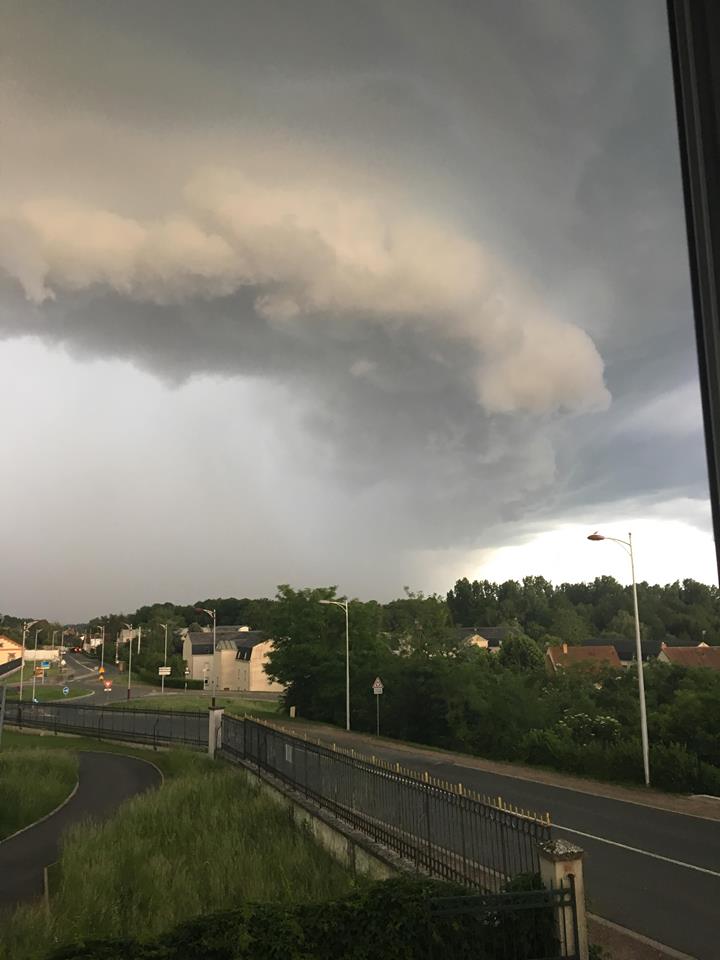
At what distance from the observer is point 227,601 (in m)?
127

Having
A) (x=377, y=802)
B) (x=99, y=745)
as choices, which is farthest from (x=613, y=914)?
(x=99, y=745)

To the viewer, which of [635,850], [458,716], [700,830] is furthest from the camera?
[458,716]

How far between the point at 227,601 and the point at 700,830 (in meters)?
121

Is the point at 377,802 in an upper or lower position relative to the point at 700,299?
lower

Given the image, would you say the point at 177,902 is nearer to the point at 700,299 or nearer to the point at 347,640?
the point at 700,299

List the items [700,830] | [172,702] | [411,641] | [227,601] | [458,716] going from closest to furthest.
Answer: [700,830]
[458,716]
[411,641]
[172,702]
[227,601]

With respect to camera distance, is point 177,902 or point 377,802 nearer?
point 177,902

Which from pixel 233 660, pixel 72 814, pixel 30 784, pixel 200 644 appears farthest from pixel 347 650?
pixel 200 644

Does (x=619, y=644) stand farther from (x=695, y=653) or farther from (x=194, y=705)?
(x=194, y=705)

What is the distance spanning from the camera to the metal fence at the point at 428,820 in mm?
5359

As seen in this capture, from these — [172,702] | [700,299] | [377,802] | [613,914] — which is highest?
[700,299]

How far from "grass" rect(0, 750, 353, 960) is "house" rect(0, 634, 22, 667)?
85102mm

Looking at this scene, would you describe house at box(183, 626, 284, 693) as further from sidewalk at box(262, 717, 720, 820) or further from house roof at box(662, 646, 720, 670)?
house roof at box(662, 646, 720, 670)

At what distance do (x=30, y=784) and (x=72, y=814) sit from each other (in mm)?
1914
